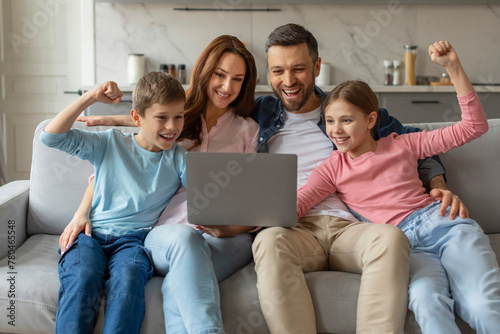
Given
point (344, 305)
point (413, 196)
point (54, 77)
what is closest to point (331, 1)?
point (54, 77)

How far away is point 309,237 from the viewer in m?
1.62

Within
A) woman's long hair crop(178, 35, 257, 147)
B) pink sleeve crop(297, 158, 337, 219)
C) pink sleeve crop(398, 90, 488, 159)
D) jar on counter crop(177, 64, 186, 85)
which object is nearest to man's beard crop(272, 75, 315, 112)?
woman's long hair crop(178, 35, 257, 147)

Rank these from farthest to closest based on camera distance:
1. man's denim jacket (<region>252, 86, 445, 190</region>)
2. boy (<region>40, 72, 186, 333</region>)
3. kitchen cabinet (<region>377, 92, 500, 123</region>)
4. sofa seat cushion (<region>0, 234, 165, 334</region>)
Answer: kitchen cabinet (<region>377, 92, 500, 123</region>) → man's denim jacket (<region>252, 86, 445, 190</region>) → boy (<region>40, 72, 186, 333</region>) → sofa seat cushion (<region>0, 234, 165, 334</region>)

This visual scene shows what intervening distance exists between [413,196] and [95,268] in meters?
0.99

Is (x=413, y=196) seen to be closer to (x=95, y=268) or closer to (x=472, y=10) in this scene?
(x=95, y=268)

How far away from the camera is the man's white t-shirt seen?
6.25ft

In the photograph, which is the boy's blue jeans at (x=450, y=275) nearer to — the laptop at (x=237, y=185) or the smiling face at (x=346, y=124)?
the smiling face at (x=346, y=124)

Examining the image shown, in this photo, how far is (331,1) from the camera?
411cm

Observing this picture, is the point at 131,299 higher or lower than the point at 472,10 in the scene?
lower

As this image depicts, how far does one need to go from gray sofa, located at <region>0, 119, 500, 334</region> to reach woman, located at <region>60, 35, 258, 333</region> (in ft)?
0.21

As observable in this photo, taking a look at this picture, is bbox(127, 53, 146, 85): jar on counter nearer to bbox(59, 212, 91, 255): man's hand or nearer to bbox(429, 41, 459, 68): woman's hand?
bbox(59, 212, 91, 255): man's hand

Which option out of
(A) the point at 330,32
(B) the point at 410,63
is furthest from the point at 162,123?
(B) the point at 410,63

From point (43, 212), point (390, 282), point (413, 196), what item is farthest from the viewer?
point (43, 212)

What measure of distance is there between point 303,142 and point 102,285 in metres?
0.88
